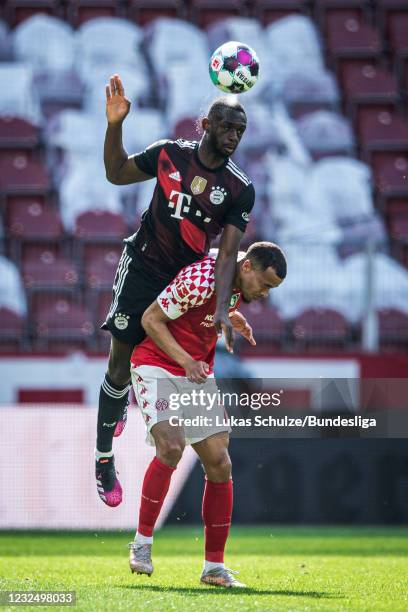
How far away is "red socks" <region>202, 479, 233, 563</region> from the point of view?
21.3 feet

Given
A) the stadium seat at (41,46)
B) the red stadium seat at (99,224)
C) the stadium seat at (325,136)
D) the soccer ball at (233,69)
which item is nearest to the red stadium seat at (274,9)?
the stadium seat at (325,136)

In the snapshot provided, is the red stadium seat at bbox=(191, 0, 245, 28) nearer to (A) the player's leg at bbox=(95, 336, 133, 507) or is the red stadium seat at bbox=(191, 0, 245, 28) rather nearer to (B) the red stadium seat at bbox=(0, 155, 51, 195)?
(B) the red stadium seat at bbox=(0, 155, 51, 195)

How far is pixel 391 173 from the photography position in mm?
18453

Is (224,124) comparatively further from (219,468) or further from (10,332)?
(10,332)

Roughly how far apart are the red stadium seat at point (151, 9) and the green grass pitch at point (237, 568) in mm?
11231

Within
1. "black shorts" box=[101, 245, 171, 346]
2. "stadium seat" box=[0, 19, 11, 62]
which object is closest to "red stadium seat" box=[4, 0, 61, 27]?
"stadium seat" box=[0, 19, 11, 62]

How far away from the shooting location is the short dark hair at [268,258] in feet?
20.6

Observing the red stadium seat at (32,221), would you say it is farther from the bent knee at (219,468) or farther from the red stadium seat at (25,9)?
the bent knee at (219,468)

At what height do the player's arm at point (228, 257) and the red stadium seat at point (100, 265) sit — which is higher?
the red stadium seat at point (100, 265)

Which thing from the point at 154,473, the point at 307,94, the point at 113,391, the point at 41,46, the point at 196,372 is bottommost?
the point at 154,473

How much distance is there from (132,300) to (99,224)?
376 inches

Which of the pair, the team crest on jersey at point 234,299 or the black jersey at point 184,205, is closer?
the team crest on jersey at point 234,299

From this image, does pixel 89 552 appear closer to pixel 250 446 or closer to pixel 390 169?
pixel 250 446

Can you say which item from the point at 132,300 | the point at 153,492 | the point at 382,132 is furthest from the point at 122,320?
the point at 382,132
